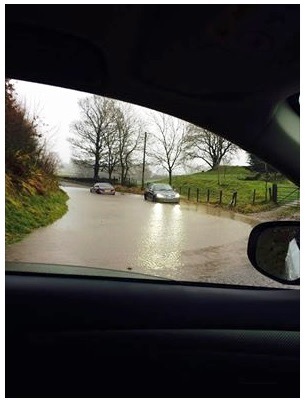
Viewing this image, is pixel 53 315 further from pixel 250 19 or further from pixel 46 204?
pixel 250 19

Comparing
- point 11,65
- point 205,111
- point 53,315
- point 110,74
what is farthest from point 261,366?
point 11,65

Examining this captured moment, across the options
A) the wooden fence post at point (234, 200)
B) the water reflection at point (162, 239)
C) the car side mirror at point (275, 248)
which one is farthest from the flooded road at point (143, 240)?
the car side mirror at point (275, 248)

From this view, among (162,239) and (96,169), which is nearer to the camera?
(96,169)

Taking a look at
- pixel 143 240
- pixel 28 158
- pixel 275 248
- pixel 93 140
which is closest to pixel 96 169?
pixel 93 140

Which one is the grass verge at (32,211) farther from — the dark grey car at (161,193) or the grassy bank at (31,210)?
the dark grey car at (161,193)

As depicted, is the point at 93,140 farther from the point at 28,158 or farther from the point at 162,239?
the point at 162,239
